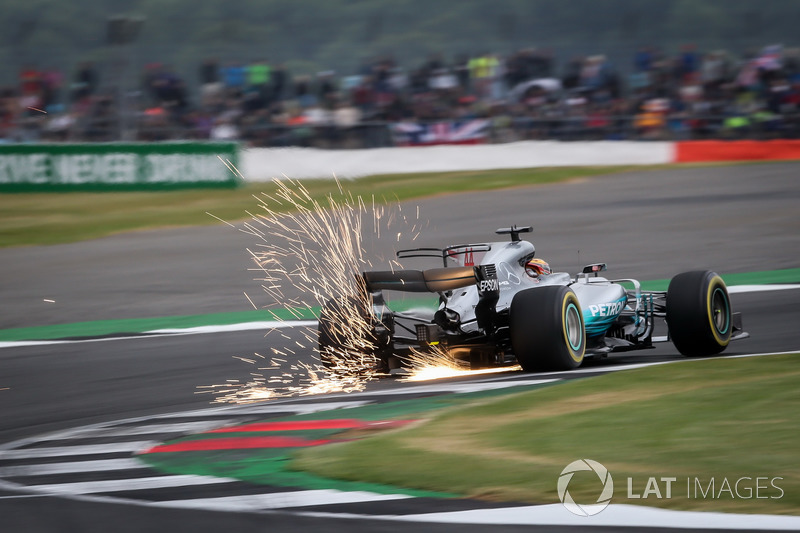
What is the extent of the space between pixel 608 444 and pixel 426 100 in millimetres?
19427

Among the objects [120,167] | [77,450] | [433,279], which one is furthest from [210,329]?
[120,167]

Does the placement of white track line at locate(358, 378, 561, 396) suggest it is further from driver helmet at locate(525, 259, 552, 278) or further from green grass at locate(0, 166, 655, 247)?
green grass at locate(0, 166, 655, 247)

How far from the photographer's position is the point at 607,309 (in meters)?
9.31

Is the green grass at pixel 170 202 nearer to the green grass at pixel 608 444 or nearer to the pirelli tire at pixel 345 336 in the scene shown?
the pirelli tire at pixel 345 336

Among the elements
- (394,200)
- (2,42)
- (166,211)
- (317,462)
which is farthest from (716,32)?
(317,462)

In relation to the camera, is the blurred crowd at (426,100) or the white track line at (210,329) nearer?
the white track line at (210,329)

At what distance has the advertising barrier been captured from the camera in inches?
→ 894

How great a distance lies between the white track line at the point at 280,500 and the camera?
510 cm

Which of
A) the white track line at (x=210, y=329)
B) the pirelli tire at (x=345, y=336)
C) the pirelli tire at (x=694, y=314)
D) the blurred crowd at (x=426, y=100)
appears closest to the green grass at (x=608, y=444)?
the pirelli tire at (x=694, y=314)

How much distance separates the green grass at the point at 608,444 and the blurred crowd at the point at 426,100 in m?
16.8

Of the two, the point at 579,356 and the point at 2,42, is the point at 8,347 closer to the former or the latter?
the point at 579,356

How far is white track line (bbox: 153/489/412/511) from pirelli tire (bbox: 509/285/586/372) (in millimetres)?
3304

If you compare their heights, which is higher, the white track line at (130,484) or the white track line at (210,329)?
the white track line at (210,329)

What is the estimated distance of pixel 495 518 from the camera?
470 cm
